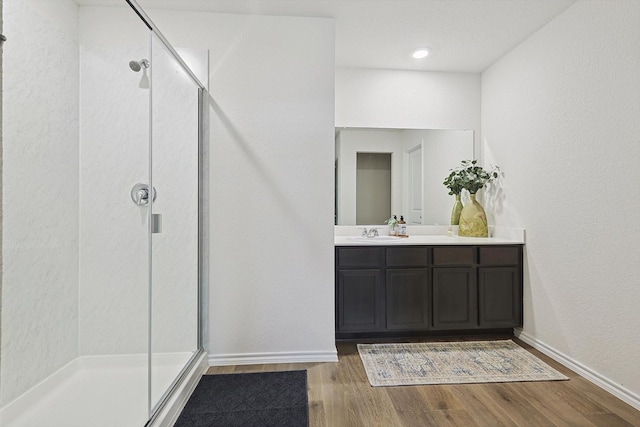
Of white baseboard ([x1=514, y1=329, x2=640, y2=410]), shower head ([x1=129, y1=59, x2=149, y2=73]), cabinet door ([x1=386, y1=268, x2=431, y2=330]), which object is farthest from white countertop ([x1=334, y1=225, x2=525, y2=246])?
shower head ([x1=129, y1=59, x2=149, y2=73])

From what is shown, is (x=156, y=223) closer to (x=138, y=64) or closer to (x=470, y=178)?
(x=138, y=64)

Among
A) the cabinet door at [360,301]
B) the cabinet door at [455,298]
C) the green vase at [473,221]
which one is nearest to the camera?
the cabinet door at [360,301]

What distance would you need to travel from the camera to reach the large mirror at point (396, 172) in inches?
129

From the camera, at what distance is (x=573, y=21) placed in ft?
7.57

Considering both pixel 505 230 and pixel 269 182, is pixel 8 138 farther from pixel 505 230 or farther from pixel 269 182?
pixel 505 230

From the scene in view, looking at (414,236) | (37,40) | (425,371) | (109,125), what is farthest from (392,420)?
(37,40)

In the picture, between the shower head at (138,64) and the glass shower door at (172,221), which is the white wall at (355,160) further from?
the shower head at (138,64)

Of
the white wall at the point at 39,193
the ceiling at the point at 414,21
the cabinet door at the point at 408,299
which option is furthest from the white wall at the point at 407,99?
the white wall at the point at 39,193

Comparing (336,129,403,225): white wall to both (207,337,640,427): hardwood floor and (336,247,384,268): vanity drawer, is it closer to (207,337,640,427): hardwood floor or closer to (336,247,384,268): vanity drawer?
(336,247,384,268): vanity drawer

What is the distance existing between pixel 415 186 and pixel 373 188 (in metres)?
0.42

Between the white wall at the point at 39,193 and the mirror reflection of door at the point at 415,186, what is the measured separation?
2632 millimetres

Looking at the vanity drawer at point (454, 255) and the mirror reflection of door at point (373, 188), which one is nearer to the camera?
the vanity drawer at point (454, 255)

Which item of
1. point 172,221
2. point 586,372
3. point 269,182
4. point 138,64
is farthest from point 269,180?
point 586,372

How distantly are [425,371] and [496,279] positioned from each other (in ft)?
3.43
